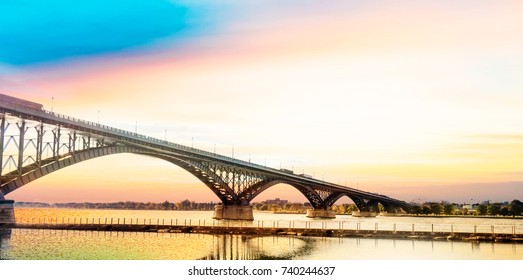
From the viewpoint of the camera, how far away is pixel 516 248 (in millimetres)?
60719

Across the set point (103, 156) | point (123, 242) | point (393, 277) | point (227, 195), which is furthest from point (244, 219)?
point (393, 277)

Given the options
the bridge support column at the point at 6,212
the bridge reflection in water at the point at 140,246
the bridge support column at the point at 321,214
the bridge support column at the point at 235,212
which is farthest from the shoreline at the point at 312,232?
the bridge support column at the point at 321,214

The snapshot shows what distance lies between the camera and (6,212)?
2739 inches

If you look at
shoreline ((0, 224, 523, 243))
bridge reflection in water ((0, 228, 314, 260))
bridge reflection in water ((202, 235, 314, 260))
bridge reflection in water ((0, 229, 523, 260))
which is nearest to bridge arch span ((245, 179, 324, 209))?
shoreline ((0, 224, 523, 243))

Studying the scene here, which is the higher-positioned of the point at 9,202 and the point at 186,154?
the point at 186,154

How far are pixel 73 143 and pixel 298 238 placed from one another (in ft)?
96.4

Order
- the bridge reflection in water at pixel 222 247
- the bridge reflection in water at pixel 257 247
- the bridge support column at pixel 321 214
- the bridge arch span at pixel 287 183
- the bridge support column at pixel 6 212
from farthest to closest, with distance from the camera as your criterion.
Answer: the bridge support column at pixel 321 214 < the bridge arch span at pixel 287 183 < the bridge support column at pixel 6 212 < the bridge reflection in water at pixel 257 247 < the bridge reflection in water at pixel 222 247

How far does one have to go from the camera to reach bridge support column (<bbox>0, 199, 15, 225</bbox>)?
223ft

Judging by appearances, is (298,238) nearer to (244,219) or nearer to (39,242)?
(39,242)

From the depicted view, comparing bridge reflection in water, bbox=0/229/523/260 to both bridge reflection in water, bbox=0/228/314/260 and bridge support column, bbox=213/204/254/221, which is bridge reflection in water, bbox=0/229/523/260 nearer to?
bridge reflection in water, bbox=0/228/314/260

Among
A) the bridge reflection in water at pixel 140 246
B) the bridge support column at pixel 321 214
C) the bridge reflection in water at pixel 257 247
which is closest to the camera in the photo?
the bridge reflection in water at pixel 140 246

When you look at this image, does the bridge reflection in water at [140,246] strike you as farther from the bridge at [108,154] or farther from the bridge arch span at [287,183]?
the bridge arch span at [287,183]

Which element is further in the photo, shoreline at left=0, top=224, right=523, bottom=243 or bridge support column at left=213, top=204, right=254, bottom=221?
bridge support column at left=213, top=204, right=254, bottom=221

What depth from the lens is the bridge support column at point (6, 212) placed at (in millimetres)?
68000
